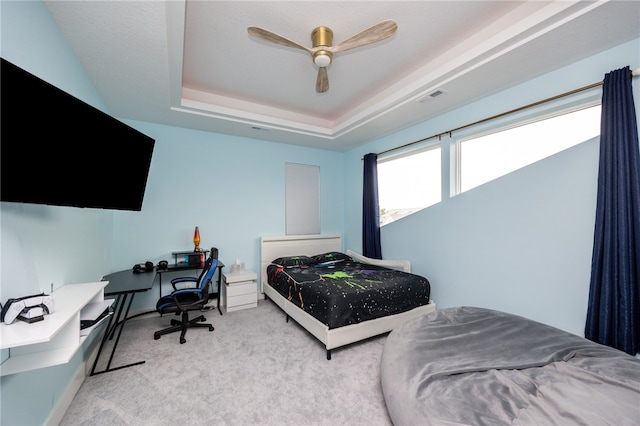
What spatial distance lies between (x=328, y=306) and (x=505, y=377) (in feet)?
4.56

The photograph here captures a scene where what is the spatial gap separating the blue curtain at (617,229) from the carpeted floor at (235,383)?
182cm

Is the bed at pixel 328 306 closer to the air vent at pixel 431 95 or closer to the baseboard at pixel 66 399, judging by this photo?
the baseboard at pixel 66 399

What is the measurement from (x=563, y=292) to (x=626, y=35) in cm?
208

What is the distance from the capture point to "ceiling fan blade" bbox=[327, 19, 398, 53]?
5.75ft

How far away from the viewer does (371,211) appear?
423 centimetres

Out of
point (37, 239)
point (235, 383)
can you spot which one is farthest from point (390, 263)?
point (37, 239)

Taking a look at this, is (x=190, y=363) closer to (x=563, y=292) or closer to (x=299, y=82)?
(x=299, y=82)

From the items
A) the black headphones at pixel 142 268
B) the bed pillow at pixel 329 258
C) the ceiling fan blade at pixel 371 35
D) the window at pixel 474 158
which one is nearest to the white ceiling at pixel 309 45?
the ceiling fan blade at pixel 371 35

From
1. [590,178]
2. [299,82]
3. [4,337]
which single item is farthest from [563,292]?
[4,337]

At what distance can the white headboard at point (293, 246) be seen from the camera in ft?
13.9

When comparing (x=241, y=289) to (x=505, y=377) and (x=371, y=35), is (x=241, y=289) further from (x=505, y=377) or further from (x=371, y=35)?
(x=371, y=35)

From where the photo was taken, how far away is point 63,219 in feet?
6.13

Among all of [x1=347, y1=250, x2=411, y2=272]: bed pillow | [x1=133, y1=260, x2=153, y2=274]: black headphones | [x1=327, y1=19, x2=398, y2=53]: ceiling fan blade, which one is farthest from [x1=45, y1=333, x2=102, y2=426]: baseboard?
[x1=347, y1=250, x2=411, y2=272]: bed pillow

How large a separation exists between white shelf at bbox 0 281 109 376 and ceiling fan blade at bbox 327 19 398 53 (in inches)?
94.8
